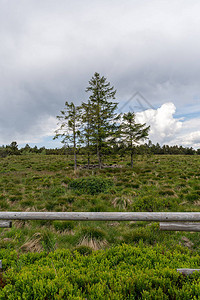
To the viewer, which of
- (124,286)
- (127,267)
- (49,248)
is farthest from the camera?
(49,248)

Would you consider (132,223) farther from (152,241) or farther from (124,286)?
(124,286)

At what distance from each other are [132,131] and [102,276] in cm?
1581

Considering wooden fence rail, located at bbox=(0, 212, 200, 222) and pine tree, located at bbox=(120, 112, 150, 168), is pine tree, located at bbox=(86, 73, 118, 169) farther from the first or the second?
wooden fence rail, located at bbox=(0, 212, 200, 222)

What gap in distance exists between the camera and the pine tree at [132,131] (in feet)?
57.2

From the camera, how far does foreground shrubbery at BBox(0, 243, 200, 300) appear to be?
8.19 feet

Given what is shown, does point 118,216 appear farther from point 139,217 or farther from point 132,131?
point 132,131

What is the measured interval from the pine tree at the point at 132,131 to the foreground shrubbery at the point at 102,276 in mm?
14448

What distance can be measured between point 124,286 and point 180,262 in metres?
1.38

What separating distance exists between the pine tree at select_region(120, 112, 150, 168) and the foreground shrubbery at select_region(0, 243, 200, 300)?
1445 cm

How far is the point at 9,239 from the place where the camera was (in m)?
4.55

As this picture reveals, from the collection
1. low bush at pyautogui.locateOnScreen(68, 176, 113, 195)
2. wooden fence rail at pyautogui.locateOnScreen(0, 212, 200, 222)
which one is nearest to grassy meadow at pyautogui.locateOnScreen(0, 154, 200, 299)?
wooden fence rail at pyautogui.locateOnScreen(0, 212, 200, 222)

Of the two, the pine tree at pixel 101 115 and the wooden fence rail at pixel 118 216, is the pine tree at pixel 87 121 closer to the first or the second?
the pine tree at pixel 101 115

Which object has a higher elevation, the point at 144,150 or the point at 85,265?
the point at 144,150

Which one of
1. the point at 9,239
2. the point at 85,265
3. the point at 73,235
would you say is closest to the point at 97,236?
the point at 73,235
